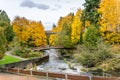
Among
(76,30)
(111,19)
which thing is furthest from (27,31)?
(111,19)

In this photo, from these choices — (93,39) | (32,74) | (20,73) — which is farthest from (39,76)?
(93,39)

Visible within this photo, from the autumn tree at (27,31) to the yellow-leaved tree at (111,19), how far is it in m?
25.6

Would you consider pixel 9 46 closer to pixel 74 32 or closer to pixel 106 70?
pixel 74 32

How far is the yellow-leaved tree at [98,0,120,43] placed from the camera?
50875mm

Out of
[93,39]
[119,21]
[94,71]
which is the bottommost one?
[94,71]

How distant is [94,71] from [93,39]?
14.9 meters

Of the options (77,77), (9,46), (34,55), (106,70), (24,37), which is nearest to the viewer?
(77,77)

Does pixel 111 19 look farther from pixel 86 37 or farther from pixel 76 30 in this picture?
pixel 76 30

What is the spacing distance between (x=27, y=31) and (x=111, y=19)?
28.9 m

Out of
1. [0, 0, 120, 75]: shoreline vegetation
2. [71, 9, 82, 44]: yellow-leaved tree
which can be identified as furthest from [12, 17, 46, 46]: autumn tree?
[71, 9, 82, 44]: yellow-leaved tree

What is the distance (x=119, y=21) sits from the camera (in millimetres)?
50844

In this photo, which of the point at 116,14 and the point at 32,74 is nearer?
the point at 32,74

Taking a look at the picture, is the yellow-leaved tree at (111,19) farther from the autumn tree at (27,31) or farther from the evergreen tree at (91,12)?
the autumn tree at (27,31)

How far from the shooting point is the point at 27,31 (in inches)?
2849
